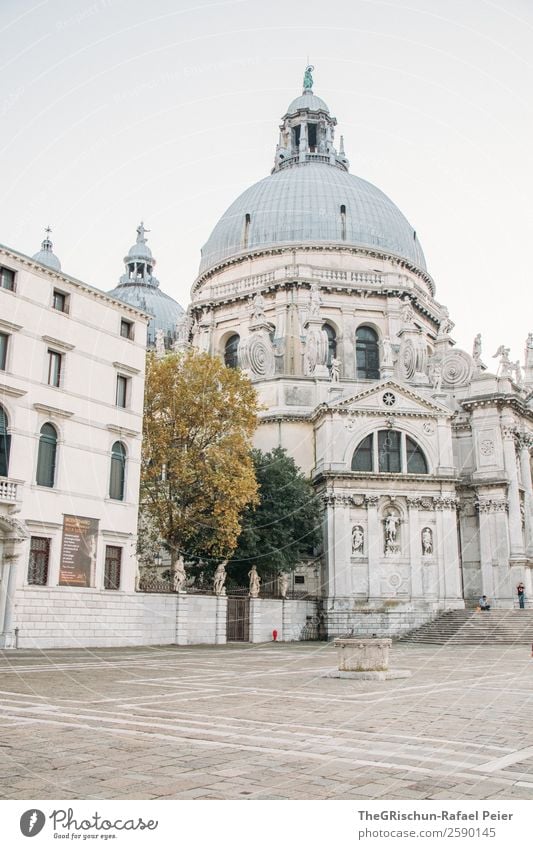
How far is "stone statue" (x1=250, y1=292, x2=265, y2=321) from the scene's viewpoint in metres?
56.8

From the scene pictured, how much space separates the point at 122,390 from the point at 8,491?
7867mm

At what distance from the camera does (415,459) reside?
163 feet

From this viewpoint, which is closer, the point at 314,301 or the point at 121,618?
the point at 121,618

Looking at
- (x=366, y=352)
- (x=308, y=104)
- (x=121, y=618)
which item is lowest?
(x=121, y=618)

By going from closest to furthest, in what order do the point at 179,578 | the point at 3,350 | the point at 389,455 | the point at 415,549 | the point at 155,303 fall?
1. the point at 3,350
2. the point at 179,578
3. the point at 415,549
4. the point at 389,455
5. the point at 155,303

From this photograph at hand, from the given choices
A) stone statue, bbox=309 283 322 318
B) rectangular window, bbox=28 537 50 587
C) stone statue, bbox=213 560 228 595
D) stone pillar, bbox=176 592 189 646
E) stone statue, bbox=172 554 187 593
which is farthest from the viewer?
stone statue, bbox=309 283 322 318

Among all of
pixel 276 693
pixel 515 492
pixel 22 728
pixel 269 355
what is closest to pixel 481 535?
pixel 515 492

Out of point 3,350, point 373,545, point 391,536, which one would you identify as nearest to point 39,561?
point 3,350

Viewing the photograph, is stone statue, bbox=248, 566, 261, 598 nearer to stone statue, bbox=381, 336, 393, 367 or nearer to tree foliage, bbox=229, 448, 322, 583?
tree foliage, bbox=229, 448, 322, 583

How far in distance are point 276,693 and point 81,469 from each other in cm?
1732

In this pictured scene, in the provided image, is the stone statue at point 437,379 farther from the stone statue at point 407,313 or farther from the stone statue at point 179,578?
the stone statue at point 179,578

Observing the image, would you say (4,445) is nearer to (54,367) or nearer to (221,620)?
(54,367)

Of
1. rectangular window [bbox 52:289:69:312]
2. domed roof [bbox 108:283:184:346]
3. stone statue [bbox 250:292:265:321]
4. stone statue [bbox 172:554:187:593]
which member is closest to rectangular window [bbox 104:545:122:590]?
stone statue [bbox 172:554:187:593]

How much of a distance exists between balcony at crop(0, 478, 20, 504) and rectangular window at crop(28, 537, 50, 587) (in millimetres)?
1846
